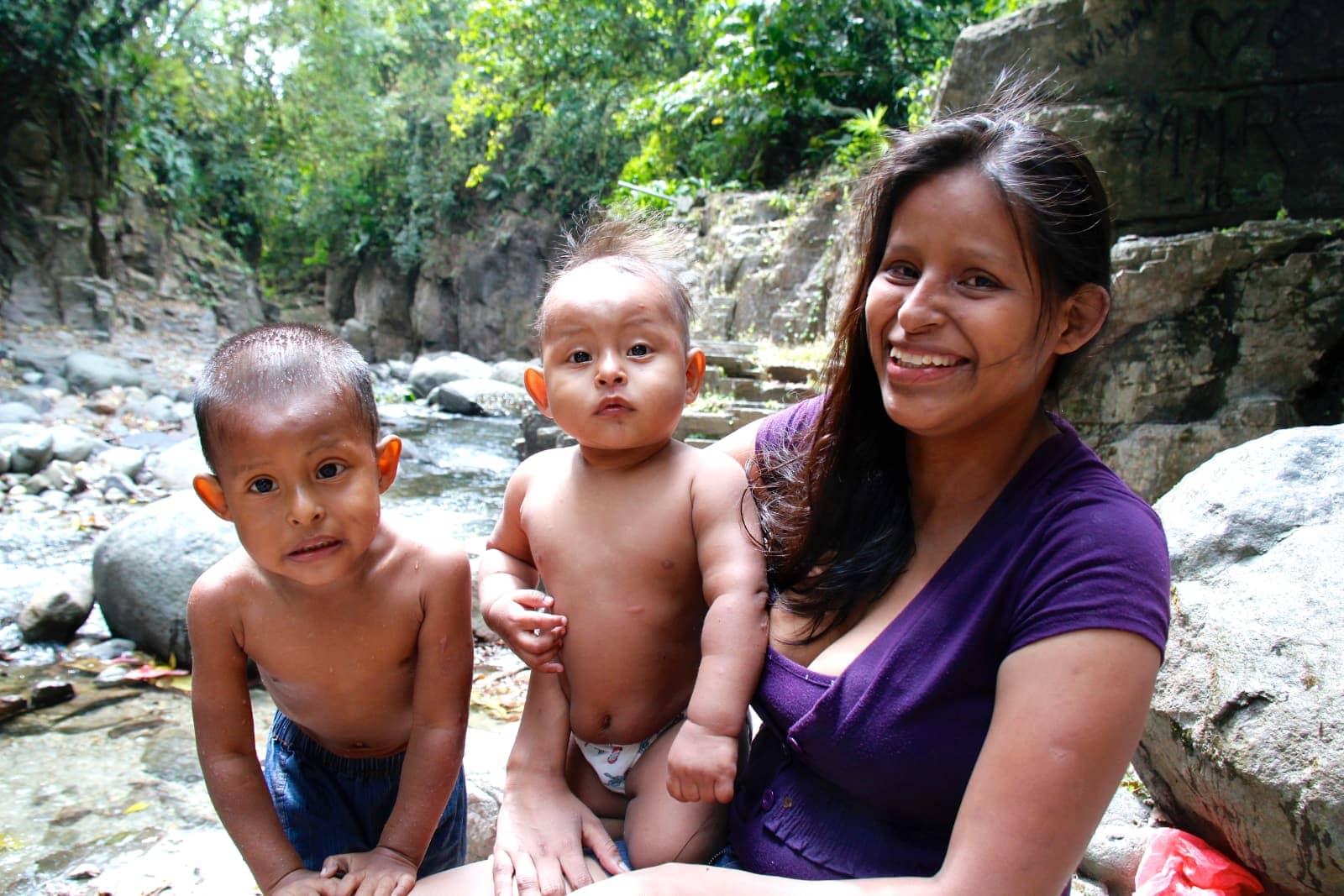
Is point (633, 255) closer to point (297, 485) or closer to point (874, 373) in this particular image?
point (874, 373)

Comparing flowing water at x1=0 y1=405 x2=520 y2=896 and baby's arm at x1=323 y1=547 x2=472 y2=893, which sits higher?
baby's arm at x1=323 y1=547 x2=472 y2=893

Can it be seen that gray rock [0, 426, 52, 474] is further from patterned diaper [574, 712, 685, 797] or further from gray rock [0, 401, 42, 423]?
patterned diaper [574, 712, 685, 797]

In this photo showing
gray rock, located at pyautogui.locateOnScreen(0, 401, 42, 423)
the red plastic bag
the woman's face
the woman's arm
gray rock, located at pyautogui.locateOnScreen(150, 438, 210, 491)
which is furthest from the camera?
gray rock, located at pyautogui.locateOnScreen(0, 401, 42, 423)

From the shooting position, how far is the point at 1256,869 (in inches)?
81.4

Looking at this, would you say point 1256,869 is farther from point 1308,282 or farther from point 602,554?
point 1308,282

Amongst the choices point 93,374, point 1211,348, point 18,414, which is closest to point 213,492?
point 1211,348

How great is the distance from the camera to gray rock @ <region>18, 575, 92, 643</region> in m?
4.49

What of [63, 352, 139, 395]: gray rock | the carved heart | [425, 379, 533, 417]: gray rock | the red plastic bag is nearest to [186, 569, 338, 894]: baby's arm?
the red plastic bag

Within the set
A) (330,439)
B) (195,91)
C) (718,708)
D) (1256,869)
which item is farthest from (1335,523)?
(195,91)

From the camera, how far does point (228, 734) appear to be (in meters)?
1.65

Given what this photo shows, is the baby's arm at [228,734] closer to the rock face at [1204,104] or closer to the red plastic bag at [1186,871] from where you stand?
the red plastic bag at [1186,871]

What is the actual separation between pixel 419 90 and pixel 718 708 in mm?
22298

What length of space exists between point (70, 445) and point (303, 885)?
24.0ft

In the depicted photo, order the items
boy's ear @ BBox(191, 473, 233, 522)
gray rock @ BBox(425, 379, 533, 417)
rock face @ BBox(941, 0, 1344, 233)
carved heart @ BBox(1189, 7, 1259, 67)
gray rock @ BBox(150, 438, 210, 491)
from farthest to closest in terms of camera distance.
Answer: gray rock @ BBox(425, 379, 533, 417) → gray rock @ BBox(150, 438, 210, 491) → carved heart @ BBox(1189, 7, 1259, 67) → rock face @ BBox(941, 0, 1344, 233) → boy's ear @ BBox(191, 473, 233, 522)
